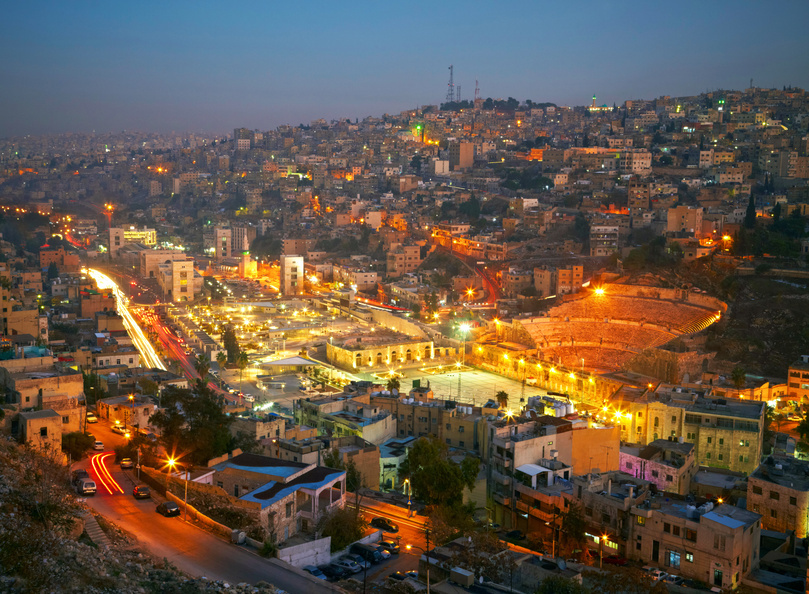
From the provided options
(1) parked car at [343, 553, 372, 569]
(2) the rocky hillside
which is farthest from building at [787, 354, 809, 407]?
(2) the rocky hillside

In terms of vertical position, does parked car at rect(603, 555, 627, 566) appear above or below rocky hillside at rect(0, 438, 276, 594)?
below

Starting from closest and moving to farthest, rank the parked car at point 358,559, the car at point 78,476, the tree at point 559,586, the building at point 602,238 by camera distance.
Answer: the tree at point 559,586
the parked car at point 358,559
the car at point 78,476
the building at point 602,238

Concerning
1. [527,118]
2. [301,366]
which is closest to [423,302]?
[301,366]

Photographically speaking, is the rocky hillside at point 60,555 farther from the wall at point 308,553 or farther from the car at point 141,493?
the wall at point 308,553

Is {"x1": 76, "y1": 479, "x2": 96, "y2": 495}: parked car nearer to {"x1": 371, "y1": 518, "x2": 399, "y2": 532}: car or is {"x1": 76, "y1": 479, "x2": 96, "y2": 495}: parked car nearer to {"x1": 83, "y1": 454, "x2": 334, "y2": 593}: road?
{"x1": 83, "y1": 454, "x2": 334, "y2": 593}: road

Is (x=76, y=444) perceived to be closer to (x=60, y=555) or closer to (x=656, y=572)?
(x=60, y=555)

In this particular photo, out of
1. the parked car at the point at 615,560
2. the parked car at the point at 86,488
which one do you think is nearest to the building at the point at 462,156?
the parked car at the point at 615,560

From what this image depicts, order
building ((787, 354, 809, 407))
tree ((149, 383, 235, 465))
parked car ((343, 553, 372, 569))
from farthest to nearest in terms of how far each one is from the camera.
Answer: building ((787, 354, 809, 407))
tree ((149, 383, 235, 465))
parked car ((343, 553, 372, 569))
